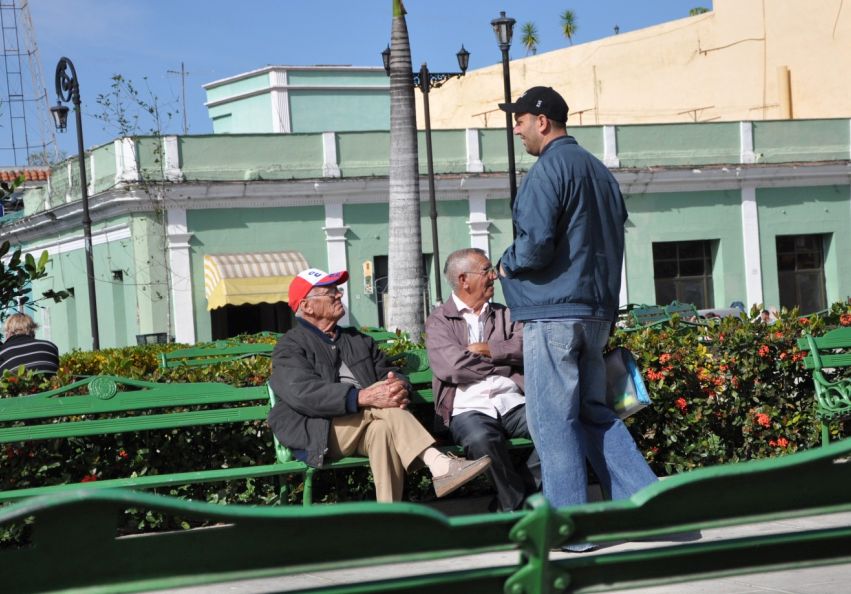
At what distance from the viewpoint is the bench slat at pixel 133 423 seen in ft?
20.8

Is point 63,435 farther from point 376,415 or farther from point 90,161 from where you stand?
point 90,161

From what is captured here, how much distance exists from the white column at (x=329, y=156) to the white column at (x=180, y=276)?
11.6 feet

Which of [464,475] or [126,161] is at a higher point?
[126,161]

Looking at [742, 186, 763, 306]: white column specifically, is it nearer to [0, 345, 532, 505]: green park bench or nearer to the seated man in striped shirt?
the seated man in striped shirt

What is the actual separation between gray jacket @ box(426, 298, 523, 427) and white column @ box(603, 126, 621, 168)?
2669cm

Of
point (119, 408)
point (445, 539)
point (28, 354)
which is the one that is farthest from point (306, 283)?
point (445, 539)

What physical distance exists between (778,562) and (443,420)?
478 centimetres

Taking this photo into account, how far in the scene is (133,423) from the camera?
654cm

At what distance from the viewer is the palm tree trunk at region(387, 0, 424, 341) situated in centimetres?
1786

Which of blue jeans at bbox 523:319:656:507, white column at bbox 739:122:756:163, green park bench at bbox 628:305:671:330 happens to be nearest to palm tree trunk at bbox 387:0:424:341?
green park bench at bbox 628:305:671:330

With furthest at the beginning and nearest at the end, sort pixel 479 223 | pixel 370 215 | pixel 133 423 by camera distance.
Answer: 1. pixel 479 223
2. pixel 370 215
3. pixel 133 423

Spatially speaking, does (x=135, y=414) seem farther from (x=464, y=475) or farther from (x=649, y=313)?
(x=649, y=313)

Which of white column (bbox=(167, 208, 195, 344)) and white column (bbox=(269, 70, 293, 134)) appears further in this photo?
white column (bbox=(269, 70, 293, 134))

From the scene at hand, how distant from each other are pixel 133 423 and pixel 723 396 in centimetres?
347
